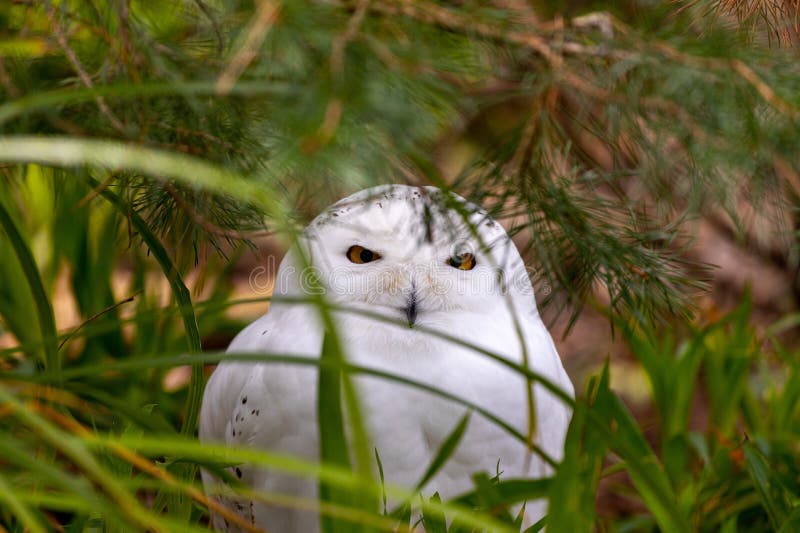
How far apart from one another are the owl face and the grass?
207 mm

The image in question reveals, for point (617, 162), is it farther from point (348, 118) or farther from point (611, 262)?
point (348, 118)

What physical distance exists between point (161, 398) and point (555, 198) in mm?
1202

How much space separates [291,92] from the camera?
88 centimetres

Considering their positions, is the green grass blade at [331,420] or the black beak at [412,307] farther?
the black beak at [412,307]

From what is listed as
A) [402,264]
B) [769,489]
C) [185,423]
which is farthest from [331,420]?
[769,489]

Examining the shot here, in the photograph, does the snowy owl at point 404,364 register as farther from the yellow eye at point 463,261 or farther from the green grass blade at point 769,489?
the green grass blade at point 769,489

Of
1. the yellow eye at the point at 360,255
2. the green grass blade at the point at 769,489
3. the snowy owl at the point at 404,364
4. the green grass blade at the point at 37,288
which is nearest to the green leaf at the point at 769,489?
the green grass blade at the point at 769,489

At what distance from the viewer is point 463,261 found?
1384 millimetres

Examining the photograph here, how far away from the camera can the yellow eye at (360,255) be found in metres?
1.40

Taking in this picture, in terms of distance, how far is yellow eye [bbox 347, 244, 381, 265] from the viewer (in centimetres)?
140

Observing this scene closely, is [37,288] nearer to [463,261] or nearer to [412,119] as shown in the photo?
[412,119]

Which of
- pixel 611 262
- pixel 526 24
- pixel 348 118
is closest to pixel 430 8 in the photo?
pixel 526 24

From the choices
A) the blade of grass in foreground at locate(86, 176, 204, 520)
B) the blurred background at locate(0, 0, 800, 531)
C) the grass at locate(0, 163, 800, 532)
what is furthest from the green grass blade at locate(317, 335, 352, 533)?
the blade of grass in foreground at locate(86, 176, 204, 520)

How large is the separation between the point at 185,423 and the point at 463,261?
1.56 feet
